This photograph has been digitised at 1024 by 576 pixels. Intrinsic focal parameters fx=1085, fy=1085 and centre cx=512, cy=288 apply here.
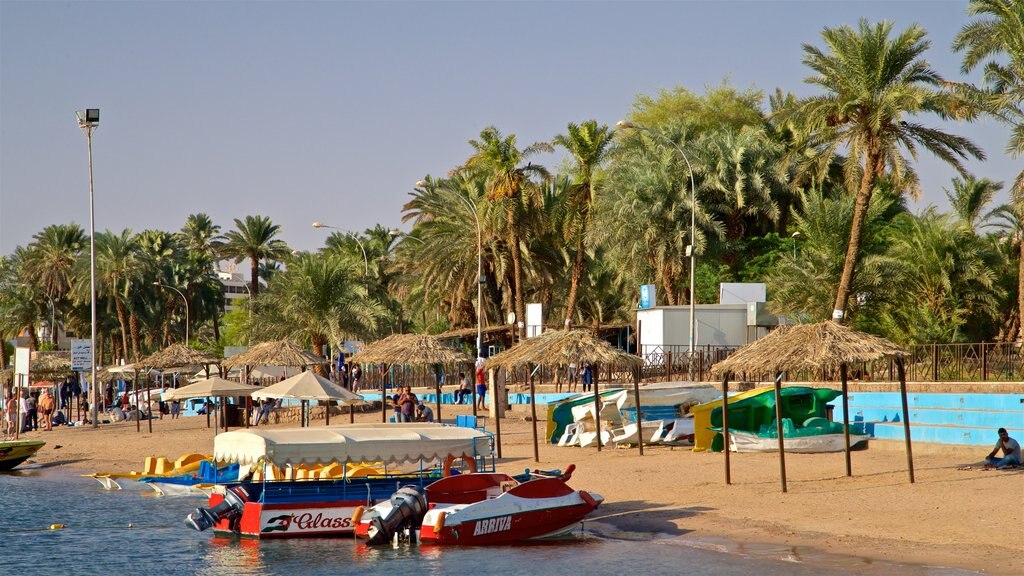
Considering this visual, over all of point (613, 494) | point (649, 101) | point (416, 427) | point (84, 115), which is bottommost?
point (613, 494)

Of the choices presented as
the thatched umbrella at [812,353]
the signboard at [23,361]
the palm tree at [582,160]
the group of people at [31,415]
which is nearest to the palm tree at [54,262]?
the group of people at [31,415]

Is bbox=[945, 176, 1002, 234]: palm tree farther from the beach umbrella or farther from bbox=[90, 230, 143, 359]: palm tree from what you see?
bbox=[90, 230, 143, 359]: palm tree

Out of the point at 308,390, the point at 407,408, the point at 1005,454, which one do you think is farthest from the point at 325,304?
the point at 1005,454

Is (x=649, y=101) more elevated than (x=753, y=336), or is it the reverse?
(x=649, y=101)

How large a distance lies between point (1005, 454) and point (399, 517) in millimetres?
11323

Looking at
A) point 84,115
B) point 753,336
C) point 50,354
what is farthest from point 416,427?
point 50,354

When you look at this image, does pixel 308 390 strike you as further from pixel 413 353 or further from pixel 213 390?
pixel 213 390

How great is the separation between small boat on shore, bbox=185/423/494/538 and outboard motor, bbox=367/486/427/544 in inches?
38.2

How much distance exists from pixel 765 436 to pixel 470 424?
7033mm

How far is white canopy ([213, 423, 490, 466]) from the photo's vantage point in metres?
18.2

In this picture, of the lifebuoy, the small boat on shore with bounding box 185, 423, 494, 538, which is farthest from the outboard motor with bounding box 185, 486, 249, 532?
the lifebuoy

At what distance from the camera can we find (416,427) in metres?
20.8

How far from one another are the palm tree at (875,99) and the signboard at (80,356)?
94.9 ft

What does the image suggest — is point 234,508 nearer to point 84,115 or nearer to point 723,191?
point 84,115
